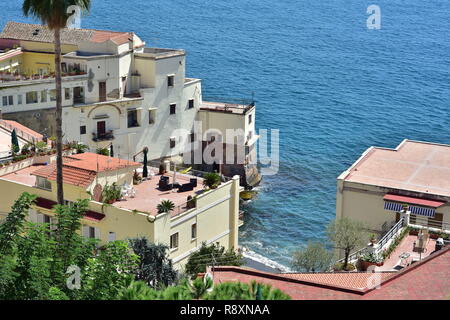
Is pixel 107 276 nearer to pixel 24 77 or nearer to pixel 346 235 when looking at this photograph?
pixel 346 235

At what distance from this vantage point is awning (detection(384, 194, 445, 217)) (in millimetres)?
48062

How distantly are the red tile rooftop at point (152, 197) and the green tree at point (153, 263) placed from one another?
12.6 ft

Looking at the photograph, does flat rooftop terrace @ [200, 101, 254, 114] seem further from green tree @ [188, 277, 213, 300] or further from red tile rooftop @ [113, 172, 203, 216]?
green tree @ [188, 277, 213, 300]

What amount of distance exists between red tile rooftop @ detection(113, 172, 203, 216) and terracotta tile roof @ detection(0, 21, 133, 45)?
24.0 meters

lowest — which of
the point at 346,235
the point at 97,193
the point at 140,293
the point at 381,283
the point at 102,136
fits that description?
the point at 102,136

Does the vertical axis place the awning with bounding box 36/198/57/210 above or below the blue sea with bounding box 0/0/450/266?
above

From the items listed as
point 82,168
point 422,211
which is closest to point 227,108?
point 82,168

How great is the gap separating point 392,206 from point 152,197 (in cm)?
1342

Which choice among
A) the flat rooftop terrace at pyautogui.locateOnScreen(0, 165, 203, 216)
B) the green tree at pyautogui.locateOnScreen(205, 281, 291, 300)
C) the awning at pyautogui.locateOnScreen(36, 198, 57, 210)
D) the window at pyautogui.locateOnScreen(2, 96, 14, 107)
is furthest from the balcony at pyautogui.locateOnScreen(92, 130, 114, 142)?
the green tree at pyautogui.locateOnScreen(205, 281, 291, 300)

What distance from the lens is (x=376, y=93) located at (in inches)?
4911

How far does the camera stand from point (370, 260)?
39250mm

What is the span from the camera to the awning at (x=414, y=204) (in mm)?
48062

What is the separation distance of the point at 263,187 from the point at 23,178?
36.3 meters
